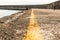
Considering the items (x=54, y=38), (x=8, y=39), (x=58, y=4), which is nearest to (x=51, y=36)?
(x=54, y=38)

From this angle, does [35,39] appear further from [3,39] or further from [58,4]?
[58,4]

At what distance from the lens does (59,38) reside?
3.93 meters

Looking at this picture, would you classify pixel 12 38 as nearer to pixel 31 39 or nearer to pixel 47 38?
pixel 31 39

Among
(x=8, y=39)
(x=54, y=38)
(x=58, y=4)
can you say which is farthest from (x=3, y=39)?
(x=58, y=4)

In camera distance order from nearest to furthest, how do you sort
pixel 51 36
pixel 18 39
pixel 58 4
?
pixel 18 39 → pixel 51 36 → pixel 58 4

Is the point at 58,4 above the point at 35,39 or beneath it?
beneath

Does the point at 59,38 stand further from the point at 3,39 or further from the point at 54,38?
the point at 3,39

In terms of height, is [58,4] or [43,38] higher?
[43,38]

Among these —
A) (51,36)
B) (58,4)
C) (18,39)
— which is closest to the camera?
(18,39)

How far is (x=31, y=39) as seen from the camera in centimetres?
384

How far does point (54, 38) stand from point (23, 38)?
0.51 meters

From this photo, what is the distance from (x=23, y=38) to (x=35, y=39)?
224mm

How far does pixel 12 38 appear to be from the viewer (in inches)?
154

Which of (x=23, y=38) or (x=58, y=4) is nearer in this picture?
(x=23, y=38)
